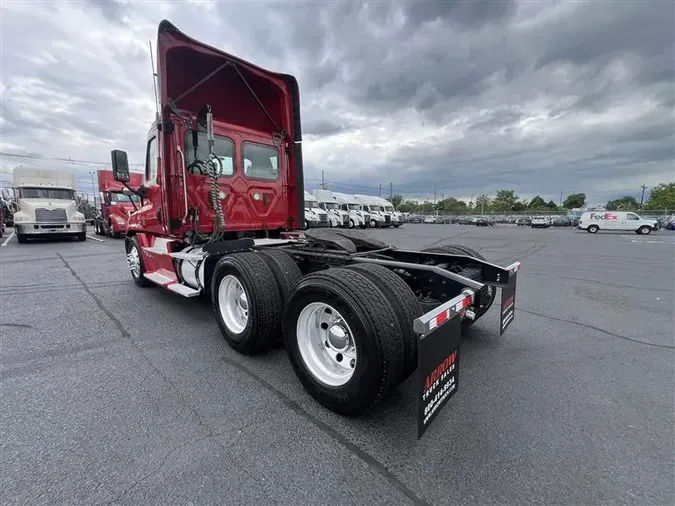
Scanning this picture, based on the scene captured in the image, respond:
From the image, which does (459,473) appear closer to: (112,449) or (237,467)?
(237,467)

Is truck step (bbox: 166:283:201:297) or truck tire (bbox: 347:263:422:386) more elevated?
truck tire (bbox: 347:263:422:386)

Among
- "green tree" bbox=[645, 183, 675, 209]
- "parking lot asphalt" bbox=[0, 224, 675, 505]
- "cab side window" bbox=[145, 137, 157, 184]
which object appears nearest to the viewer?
"parking lot asphalt" bbox=[0, 224, 675, 505]

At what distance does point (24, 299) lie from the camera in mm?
5465

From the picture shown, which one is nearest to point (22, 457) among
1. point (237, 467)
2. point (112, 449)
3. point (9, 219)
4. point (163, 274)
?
point (112, 449)

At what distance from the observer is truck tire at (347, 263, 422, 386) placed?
2.27 metres

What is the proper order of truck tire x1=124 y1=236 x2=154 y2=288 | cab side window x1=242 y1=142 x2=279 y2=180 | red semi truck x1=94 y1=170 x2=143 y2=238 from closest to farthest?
cab side window x1=242 y1=142 x2=279 y2=180 < truck tire x1=124 y1=236 x2=154 y2=288 < red semi truck x1=94 y1=170 x2=143 y2=238

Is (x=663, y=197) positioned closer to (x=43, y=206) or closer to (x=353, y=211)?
(x=353, y=211)

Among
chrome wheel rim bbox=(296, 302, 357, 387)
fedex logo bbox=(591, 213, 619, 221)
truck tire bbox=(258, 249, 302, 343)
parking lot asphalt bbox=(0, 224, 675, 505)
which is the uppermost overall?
fedex logo bbox=(591, 213, 619, 221)

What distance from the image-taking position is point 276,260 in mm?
3566

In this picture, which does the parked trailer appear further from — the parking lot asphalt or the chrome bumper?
the chrome bumper

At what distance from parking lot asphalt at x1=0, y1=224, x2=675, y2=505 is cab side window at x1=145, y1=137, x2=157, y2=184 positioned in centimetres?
232

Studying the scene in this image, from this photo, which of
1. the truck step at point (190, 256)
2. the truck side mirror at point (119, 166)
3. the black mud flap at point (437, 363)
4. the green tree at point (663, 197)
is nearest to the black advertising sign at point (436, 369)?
the black mud flap at point (437, 363)

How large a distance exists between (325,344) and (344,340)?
24cm

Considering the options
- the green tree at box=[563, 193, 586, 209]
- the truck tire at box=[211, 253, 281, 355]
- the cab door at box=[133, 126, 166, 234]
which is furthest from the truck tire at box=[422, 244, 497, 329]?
the green tree at box=[563, 193, 586, 209]
